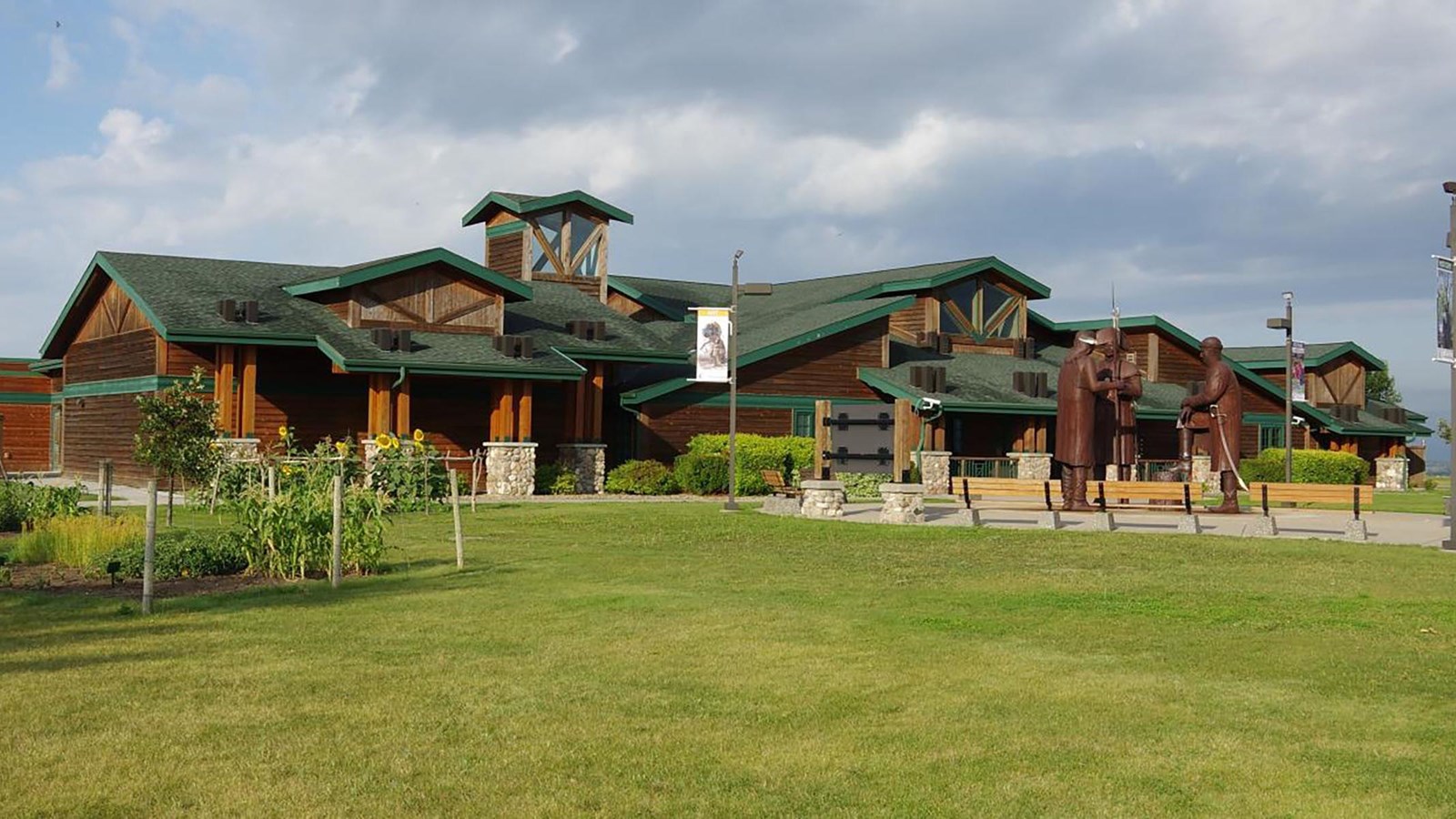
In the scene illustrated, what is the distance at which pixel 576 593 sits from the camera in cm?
1452

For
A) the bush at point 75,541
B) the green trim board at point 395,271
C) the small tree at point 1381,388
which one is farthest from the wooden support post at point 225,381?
the small tree at point 1381,388

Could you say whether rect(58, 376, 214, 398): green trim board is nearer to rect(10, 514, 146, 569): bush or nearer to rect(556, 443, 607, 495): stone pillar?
rect(556, 443, 607, 495): stone pillar

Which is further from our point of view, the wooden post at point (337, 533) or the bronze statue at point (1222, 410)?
the bronze statue at point (1222, 410)

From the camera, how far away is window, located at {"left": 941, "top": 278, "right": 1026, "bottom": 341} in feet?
155

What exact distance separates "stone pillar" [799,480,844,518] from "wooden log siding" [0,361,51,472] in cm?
3027

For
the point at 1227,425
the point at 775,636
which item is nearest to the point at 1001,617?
the point at 775,636

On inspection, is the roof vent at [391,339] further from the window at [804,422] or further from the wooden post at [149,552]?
the wooden post at [149,552]

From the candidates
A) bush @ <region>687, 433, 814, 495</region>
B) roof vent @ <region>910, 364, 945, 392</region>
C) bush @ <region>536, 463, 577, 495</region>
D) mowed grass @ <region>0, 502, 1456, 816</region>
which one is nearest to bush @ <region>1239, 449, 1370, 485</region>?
roof vent @ <region>910, 364, 945, 392</region>

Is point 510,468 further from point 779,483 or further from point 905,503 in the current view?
point 905,503

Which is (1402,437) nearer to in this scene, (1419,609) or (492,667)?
(1419,609)

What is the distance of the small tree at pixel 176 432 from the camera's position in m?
22.0

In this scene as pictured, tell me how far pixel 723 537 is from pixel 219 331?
1615 centimetres

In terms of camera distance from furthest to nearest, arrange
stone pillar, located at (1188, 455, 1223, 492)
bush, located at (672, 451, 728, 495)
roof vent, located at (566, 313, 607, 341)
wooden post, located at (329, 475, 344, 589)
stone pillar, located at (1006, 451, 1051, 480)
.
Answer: stone pillar, located at (1188, 455, 1223, 492) → stone pillar, located at (1006, 451, 1051, 480) → roof vent, located at (566, 313, 607, 341) → bush, located at (672, 451, 728, 495) → wooden post, located at (329, 475, 344, 589)

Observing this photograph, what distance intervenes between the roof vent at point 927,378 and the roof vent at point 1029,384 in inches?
130
